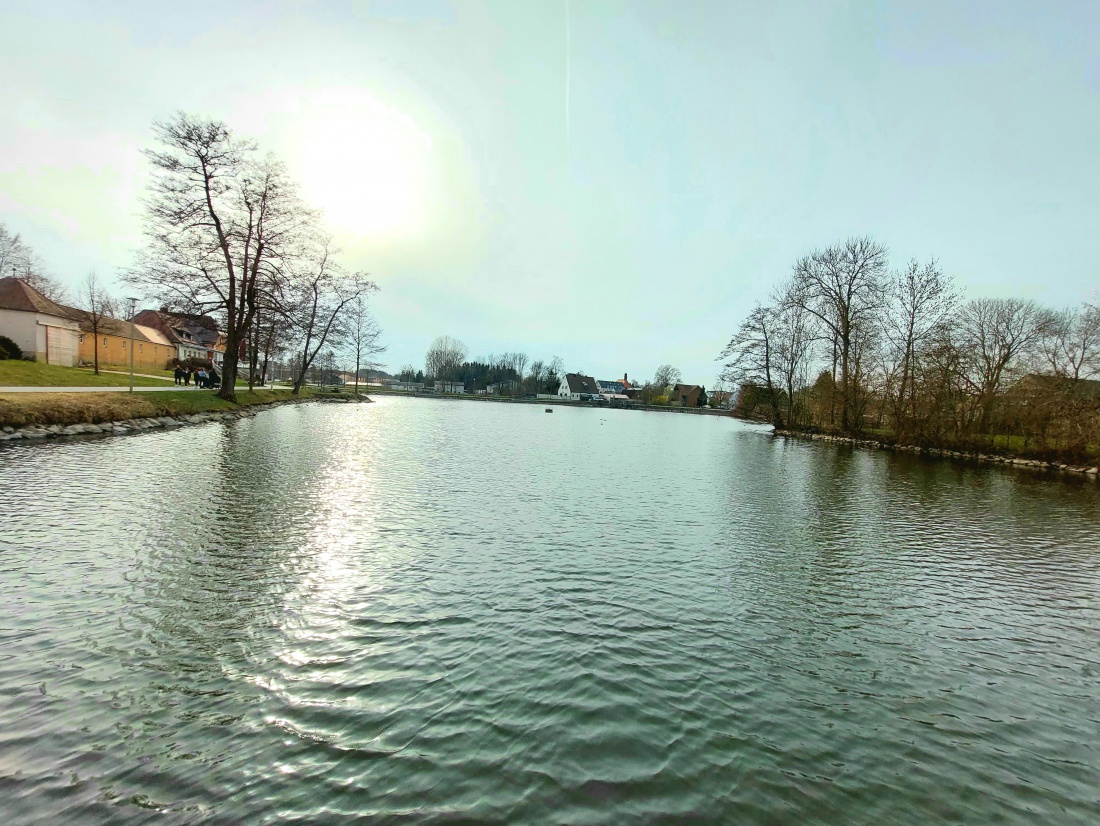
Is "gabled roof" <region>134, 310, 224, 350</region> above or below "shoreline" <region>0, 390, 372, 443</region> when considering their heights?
above

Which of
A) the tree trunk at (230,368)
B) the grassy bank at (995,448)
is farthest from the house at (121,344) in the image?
the grassy bank at (995,448)

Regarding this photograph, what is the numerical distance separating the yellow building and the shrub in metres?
7.10

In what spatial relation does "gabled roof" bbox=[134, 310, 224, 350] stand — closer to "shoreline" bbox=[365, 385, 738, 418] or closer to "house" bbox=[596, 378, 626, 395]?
"shoreline" bbox=[365, 385, 738, 418]

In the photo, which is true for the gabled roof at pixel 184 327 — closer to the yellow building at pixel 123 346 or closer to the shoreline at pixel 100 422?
the yellow building at pixel 123 346

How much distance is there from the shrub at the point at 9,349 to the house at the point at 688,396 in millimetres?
123205

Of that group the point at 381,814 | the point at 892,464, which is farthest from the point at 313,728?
the point at 892,464

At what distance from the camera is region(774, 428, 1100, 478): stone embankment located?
27.3 metres

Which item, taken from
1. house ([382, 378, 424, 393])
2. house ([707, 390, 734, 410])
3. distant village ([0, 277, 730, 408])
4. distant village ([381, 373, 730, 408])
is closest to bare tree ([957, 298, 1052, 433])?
distant village ([0, 277, 730, 408])

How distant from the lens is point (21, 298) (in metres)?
34.7

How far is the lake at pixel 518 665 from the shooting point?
12.1 feet

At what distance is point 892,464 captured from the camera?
27.0m

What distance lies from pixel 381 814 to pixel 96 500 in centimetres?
1039

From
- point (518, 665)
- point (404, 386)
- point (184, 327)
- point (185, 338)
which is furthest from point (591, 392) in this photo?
point (518, 665)

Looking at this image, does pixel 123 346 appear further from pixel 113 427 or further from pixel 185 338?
pixel 113 427
